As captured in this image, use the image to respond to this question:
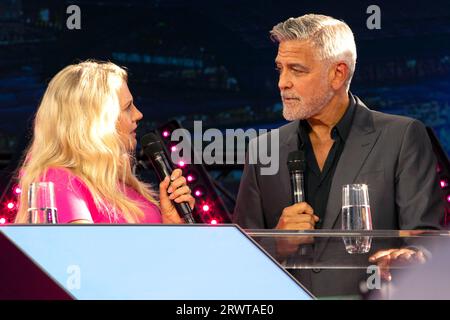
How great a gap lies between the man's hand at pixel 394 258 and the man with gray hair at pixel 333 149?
3.01 ft

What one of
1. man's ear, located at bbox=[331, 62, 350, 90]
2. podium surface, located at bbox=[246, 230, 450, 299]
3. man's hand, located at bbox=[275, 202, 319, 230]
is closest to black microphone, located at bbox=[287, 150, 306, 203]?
man's hand, located at bbox=[275, 202, 319, 230]

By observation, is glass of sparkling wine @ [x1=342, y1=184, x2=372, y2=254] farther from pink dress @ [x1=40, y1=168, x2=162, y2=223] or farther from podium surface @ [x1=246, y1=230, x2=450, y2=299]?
pink dress @ [x1=40, y1=168, x2=162, y2=223]

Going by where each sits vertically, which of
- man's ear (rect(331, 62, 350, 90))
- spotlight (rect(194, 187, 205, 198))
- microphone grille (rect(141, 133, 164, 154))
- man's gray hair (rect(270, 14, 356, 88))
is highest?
man's gray hair (rect(270, 14, 356, 88))

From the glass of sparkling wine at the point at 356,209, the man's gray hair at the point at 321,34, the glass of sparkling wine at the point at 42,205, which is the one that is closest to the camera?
the glass of sparkling wine at the point at 42,205

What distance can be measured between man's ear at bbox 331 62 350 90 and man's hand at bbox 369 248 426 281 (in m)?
1.34

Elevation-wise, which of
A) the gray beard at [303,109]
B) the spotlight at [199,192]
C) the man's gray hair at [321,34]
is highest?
the man's gray hair at [321,34]

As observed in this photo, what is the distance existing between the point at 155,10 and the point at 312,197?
2367 mm

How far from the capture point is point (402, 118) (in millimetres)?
2594

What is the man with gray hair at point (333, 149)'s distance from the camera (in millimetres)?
2438

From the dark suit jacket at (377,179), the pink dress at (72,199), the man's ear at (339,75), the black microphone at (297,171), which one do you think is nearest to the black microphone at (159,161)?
the pink dress at (72,199)

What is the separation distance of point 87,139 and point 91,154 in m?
0.05

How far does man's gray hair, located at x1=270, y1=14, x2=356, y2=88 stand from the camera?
8.75 feet

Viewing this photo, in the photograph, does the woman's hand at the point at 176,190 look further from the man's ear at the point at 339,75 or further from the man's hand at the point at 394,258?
the man's hand at the point at 394,258

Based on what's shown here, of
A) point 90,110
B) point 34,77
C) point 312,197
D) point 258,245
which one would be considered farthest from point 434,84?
point 258,245
